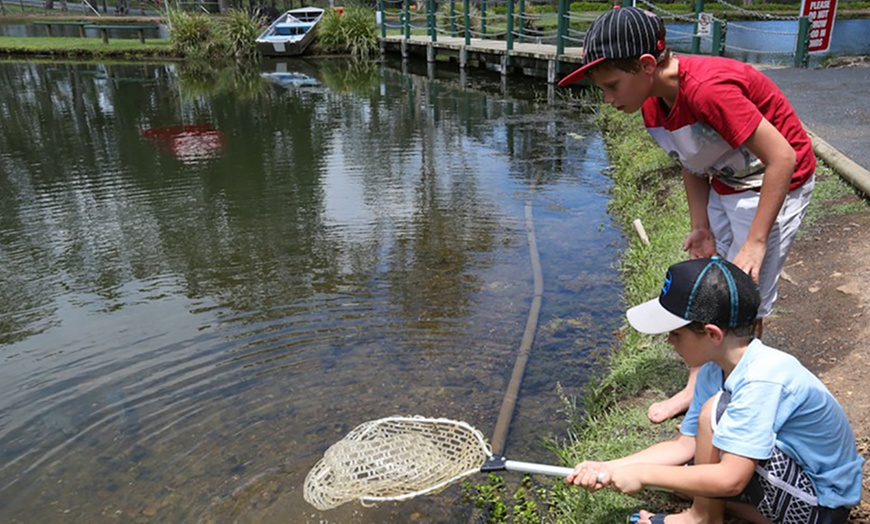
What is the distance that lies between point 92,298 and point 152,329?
86cm

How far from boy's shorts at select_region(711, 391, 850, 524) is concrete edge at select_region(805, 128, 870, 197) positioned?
135 inches

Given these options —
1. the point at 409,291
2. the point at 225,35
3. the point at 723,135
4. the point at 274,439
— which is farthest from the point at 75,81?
the point at 723,135

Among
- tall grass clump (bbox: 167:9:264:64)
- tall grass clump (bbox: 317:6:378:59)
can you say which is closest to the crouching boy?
tall grass clump (bbox: 317:6:378:59)

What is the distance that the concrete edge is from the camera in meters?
4.71

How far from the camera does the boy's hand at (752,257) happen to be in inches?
89.6

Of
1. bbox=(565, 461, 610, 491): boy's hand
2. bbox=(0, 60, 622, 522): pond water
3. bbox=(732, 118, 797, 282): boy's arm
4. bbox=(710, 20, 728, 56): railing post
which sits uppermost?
bbox=(710, 20, 728, 56): railing post

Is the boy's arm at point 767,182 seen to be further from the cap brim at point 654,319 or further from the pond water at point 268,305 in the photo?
the pond water at point 268,305

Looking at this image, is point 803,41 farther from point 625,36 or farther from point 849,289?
point 625,36

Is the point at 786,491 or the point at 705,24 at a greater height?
the point at 705,24

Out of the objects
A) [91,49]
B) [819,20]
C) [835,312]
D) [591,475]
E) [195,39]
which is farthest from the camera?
[91,49]

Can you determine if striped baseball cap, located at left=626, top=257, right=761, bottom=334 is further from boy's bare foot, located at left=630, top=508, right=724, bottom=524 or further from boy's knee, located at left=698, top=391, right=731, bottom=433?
boy's bare foot, located at left=630, top=508, right=724, bottom=524

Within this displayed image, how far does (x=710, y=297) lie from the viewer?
185 cm

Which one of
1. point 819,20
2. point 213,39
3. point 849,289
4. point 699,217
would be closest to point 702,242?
point 699,217

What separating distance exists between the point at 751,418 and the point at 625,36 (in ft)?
4.01
